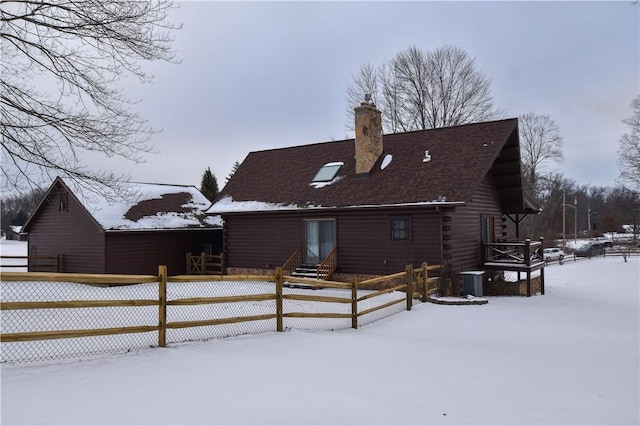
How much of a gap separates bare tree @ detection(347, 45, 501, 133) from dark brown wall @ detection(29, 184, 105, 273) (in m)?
22.2

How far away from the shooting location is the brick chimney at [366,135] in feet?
60.7

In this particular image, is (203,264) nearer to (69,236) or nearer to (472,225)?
(69,236)

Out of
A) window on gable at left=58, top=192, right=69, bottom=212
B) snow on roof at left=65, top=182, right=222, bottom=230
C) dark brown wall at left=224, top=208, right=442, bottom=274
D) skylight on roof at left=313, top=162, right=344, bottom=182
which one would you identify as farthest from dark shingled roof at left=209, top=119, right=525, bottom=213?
window on gable at left=58, top=192, right=69, bottom=212

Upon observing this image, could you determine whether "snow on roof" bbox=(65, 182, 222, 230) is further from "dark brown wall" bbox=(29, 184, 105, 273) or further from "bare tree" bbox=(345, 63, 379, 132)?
"bare tree" bbox=(345, 63, 379, 132)

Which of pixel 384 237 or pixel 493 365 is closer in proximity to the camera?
pixel 493 365

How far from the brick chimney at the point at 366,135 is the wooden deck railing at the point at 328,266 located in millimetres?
3575

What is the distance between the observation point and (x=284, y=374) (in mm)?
6098

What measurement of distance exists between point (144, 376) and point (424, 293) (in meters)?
10.00

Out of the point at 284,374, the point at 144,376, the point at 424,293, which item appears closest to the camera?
the point at 144,376

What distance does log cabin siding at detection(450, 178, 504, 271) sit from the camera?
16.2 metres

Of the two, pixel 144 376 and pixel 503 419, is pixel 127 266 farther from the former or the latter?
pixel 503 419

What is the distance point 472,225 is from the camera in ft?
57.9

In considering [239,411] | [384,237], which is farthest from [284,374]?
[384,237]

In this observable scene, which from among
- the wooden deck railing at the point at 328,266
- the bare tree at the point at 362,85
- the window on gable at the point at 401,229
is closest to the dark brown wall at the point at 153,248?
the wooden deck railing at the point at 328,266
